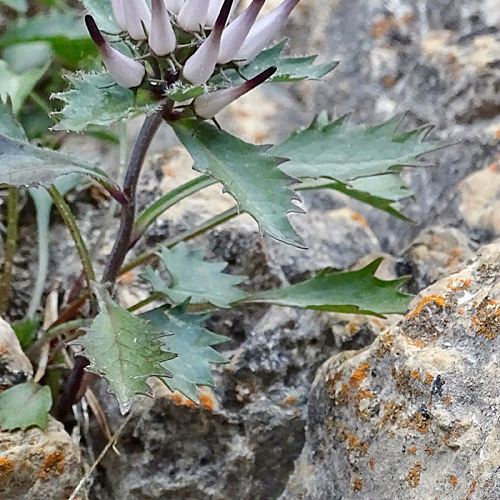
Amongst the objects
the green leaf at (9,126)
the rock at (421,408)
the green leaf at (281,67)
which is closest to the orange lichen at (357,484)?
the rock at (421,408)

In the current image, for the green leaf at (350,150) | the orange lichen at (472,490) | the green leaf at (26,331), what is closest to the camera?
the orange lichen at (472,490)

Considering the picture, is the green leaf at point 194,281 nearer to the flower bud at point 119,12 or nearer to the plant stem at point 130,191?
the plant stem at point 130,191

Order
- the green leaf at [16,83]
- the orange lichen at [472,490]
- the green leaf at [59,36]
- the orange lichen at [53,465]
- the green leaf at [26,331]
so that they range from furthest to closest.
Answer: the green leaf at [59,36] < the green leaf at [16,83] < the green leaf at [26,331] < the orange lichen at [53,465] < the orange lichen at [472,490]

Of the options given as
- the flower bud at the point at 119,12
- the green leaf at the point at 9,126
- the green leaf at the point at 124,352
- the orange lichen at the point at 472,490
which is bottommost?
the orange lichen at the point at 472,490

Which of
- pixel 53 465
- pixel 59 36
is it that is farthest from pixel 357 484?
pixel 59 36

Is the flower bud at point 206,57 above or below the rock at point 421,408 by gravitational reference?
above

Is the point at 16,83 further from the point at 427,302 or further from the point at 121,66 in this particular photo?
the point at 427,302

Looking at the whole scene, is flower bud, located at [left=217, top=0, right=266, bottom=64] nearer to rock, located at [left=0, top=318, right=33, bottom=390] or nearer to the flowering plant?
the flowering plant

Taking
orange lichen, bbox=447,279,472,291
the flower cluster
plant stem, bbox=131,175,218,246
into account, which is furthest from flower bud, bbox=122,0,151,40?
orange lichen, bbox=447,279,472,291

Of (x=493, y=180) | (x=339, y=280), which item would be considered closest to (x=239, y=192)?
(x=339, y=280)
